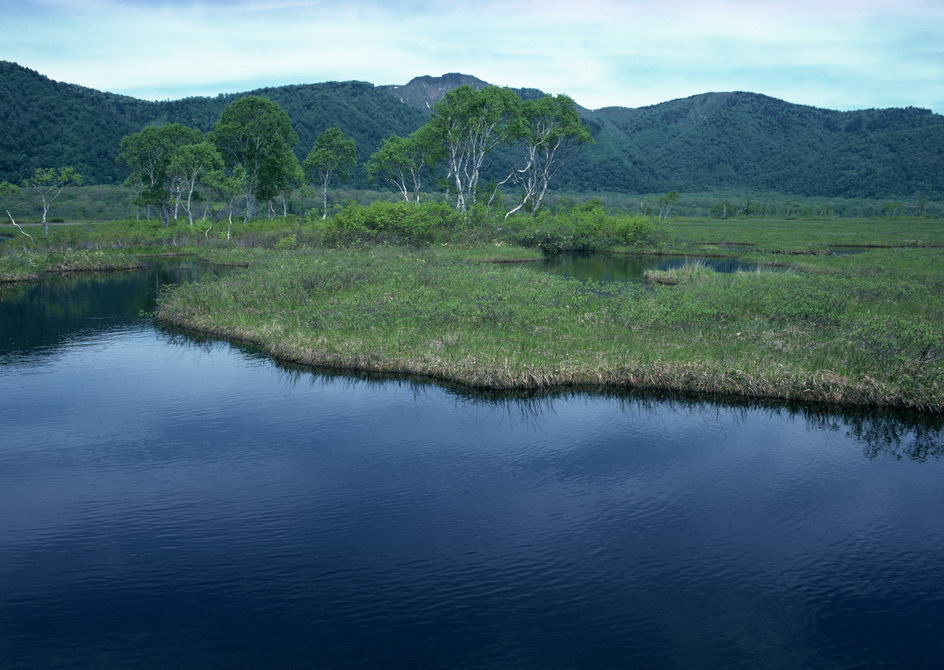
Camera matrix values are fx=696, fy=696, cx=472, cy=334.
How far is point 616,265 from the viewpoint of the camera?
61.7 m

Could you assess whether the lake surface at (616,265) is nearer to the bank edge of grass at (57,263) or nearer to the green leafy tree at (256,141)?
the green leafy tree at (256,141)

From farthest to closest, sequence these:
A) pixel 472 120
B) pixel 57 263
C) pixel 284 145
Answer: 1. pixel 284 145
2. pixel 472 120
3. pixel 57 263

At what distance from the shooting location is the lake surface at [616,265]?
53.5 m

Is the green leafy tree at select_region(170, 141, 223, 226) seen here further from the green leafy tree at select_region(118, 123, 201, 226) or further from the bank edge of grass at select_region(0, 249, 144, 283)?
the bank edge of grass at select_region(0, 249, 144, 283)

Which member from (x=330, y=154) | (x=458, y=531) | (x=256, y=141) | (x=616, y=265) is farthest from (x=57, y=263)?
(x=458, y=531)

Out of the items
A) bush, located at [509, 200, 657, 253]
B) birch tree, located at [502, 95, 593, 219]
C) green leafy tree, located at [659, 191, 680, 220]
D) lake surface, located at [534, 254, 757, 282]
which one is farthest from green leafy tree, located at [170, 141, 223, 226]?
green leafy tree, located at [659, 191, 680, 220]

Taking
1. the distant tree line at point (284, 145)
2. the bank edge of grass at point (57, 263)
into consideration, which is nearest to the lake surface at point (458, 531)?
the bank edge of grass at point (57, 263)

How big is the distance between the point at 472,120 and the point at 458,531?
62995 mm

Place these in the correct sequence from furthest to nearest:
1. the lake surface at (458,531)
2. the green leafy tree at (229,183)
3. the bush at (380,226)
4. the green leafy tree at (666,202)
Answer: the green leafy tree at (666,202) < the green leafy tree at (229,183) < the bush at (380,226) < the lake surface at (458,531)

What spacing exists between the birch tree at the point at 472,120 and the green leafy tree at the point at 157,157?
26802 millimetres

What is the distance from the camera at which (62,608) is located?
40.1 ft

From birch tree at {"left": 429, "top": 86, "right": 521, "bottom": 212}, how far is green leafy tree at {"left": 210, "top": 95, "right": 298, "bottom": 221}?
18041mm

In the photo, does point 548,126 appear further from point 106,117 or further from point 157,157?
point 106,117

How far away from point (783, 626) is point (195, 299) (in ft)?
104
